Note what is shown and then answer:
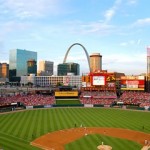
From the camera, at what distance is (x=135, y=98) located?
98.9 m

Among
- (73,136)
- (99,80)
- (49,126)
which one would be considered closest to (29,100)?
(99,80)

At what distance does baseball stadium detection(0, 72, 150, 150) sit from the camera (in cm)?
4234

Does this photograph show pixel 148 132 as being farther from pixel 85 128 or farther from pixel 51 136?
pixel 51 136

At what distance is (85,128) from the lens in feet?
174

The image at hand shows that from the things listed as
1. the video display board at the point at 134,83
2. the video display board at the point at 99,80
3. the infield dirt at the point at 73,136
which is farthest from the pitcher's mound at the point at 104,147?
the video display board at the point at 99,80

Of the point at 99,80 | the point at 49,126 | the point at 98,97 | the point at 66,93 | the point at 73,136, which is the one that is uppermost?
the point at 99,80

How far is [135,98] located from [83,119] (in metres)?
39.9

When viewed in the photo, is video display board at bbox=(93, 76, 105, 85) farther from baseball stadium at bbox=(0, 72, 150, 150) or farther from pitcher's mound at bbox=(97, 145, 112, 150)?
pitcher's mound at bbox=(97, 145, 112, 150)

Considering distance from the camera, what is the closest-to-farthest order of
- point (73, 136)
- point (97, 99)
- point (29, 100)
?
point (73, 136)
point (29, 100)
point (97, 99)

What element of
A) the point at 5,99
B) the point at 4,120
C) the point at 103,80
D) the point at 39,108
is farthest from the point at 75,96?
the point at 4,120

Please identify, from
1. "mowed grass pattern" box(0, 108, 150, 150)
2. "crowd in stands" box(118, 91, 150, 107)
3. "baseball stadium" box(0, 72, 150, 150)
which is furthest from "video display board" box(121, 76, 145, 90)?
"mowed grass pattern" box(0, 108, 150, 150)

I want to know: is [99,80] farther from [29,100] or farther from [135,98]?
[29,100]

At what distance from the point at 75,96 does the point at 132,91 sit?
24966 mm

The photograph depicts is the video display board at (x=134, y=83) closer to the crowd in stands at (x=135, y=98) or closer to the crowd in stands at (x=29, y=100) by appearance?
the crowd in stands at (x=135, y=98)
